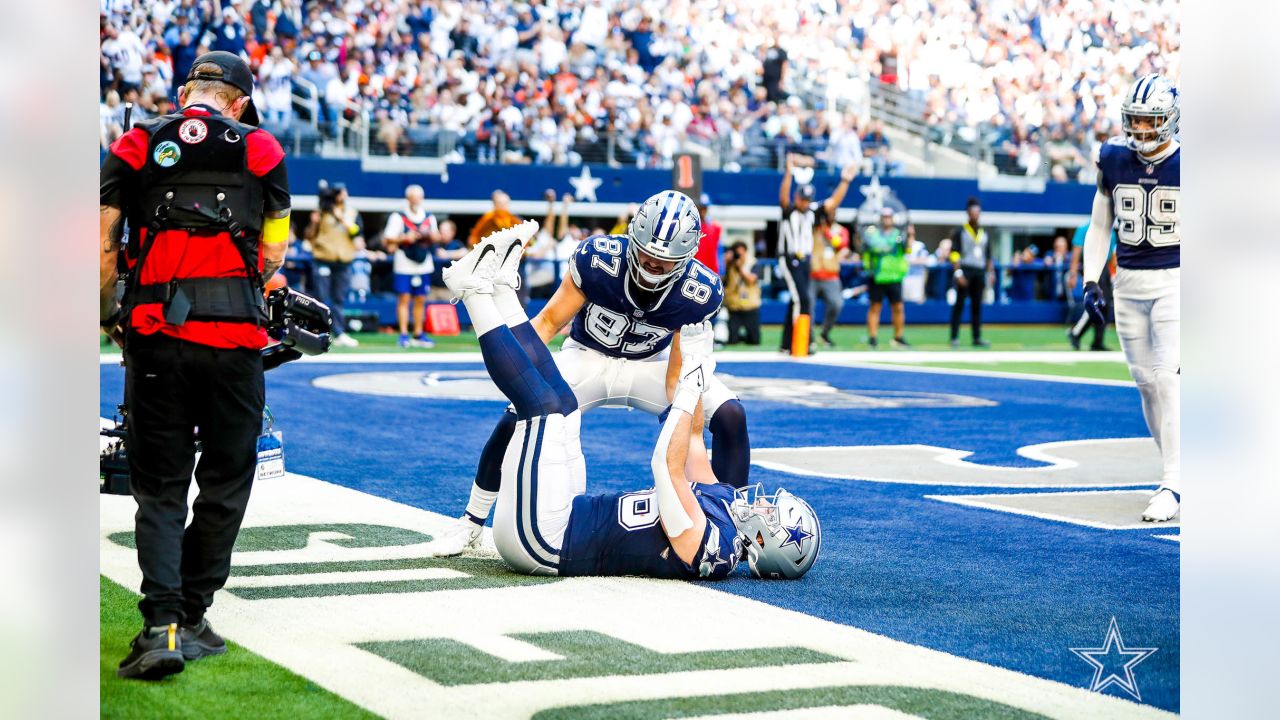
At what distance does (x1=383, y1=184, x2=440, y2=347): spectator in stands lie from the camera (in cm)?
1902

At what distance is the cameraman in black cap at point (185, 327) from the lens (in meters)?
4.29

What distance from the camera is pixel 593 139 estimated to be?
2481 centimetres

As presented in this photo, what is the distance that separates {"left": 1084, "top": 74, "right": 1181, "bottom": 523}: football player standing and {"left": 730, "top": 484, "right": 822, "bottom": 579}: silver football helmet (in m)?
2.29

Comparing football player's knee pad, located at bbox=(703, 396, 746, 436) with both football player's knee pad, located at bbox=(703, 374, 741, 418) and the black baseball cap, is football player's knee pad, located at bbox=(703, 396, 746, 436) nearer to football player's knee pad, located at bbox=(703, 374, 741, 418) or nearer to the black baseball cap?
football player's knee pad, located at bbox=(703, 374, 741, 418)

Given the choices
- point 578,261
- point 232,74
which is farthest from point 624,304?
point 232,74

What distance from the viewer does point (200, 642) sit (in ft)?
14.5

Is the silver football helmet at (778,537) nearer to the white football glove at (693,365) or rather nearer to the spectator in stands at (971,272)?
the white football glove at (693,365)

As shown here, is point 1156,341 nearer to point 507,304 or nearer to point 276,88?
point 507,304

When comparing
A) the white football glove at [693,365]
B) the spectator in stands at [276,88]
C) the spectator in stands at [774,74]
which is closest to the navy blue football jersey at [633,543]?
the white football glove at [693,365]

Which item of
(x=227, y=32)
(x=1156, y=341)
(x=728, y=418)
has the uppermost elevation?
(x=227, y=32)

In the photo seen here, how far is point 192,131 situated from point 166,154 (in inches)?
4.1
